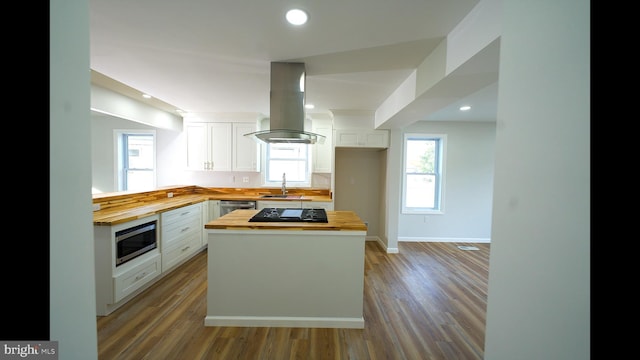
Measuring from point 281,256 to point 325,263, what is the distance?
391 millimetres

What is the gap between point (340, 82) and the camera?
2.71 meters

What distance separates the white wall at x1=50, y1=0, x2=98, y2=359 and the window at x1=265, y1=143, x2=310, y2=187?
13.2 feet

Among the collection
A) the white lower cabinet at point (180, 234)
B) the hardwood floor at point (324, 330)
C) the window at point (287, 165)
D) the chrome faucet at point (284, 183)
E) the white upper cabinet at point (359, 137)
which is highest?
the white upper cabinet at point (359, 137)

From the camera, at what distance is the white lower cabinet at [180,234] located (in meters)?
2.93

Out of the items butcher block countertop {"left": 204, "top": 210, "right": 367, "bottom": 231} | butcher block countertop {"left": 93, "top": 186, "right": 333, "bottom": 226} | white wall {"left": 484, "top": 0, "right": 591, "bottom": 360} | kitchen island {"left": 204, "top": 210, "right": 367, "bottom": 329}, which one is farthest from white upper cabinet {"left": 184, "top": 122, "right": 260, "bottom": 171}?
white wall {"left": 484, "top": 0, "right": 591, "bottom": 360}

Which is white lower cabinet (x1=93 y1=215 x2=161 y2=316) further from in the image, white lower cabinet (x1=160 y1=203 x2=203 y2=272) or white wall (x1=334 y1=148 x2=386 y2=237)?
white wall (x1=334 y1=148 x2=386 y2=237)

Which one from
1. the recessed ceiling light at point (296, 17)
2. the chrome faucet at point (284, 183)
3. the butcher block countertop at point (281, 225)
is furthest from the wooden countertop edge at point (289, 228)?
the chrome faucet at point (284, 183)

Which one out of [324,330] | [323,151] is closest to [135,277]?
[324,330]

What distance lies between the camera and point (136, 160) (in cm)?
444

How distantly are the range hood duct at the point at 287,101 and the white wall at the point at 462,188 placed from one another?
2.92 m

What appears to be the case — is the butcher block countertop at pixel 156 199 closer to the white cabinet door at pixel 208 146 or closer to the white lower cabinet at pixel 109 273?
the white lower cabinet at pixel 109 273
